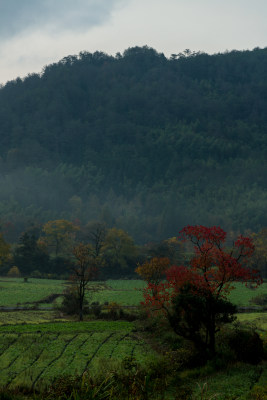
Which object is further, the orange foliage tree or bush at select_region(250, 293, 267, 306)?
bush at select_region(250, 293, 267, 306)

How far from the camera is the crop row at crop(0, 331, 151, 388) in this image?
24781 mm

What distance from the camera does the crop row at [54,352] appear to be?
24.8 m

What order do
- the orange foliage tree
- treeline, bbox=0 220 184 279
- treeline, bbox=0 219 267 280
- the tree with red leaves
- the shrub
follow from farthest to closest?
treeline, bbox=0 220 184 279, treeline, bbox=0 219 267 280, the shrub, the orange foliage tree, the tree with red leaves

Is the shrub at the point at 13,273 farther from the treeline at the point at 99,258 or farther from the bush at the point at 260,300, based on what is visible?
the bush at the point at 260,300

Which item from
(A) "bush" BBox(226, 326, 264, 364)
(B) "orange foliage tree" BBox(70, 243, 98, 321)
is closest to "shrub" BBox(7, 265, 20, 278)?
(B) "orange foliage tree" BBox(70, 243, 98, 321)

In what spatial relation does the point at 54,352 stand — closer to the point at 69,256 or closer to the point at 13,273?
the point at 13,273

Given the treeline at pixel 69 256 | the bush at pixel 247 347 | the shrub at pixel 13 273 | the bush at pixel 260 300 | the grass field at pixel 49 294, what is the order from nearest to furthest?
the bush at pixel 247 347, the grass field at pixel 49 294, the bush at pixel 260 300, the shrub at pixel 13 273, the treeline at pixel 69 256

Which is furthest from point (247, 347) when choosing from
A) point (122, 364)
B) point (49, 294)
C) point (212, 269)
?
point (49, 294)

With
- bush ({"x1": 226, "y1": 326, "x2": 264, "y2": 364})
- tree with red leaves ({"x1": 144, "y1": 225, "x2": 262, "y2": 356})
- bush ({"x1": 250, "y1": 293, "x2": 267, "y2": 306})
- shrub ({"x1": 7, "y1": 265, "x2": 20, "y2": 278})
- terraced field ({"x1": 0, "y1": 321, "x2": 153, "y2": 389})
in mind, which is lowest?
shrub ({"x1": 7, "y1": 265, "x2": 20, "y2": 278})

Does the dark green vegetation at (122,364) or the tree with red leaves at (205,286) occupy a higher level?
the tree with red leaves at (205,286)

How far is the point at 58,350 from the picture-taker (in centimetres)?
2917

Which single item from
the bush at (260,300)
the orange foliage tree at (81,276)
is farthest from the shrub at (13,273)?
the bush at (260,300)

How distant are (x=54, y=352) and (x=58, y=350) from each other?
0.45 m

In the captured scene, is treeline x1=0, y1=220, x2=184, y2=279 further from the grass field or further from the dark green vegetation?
the dark green vegetation
